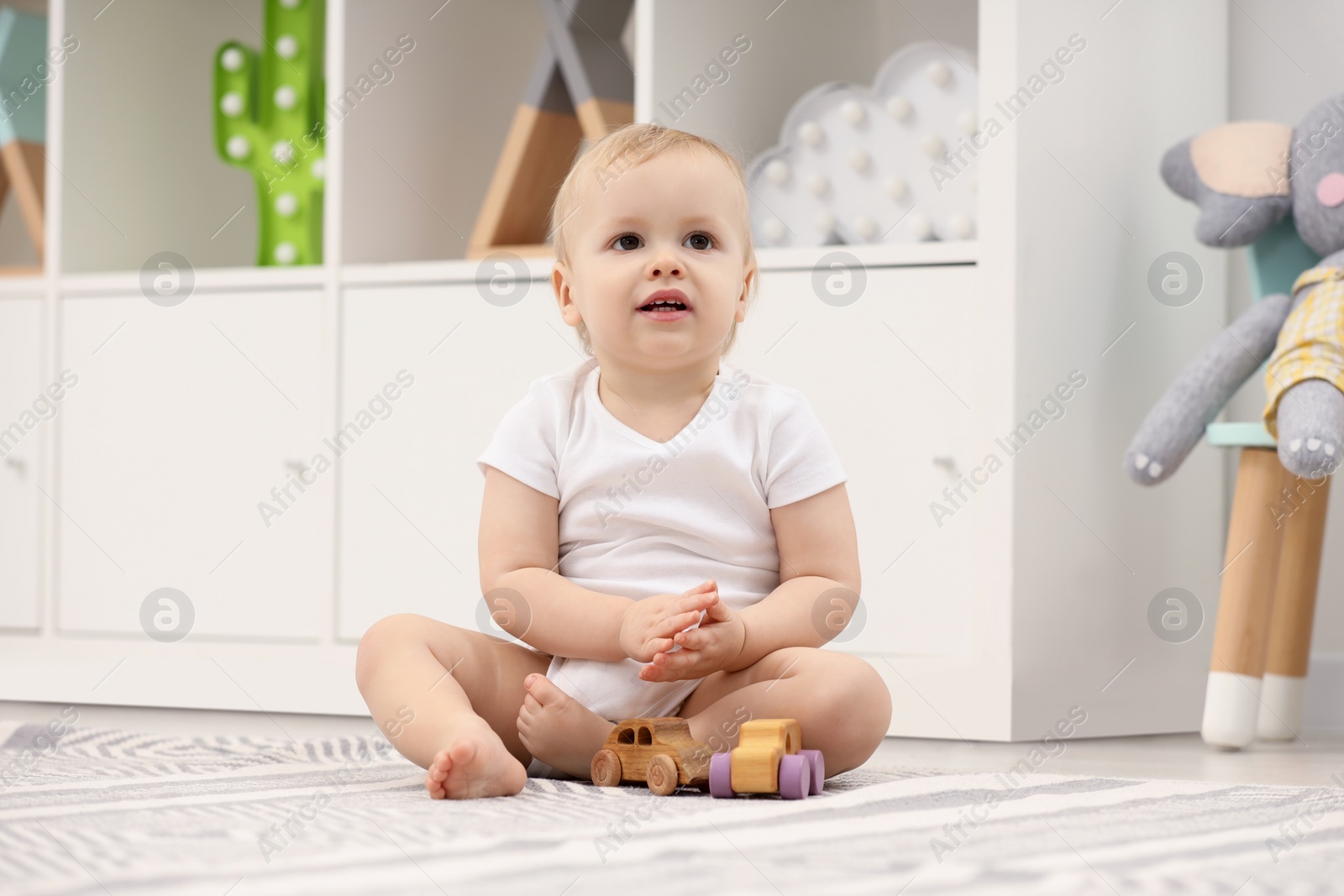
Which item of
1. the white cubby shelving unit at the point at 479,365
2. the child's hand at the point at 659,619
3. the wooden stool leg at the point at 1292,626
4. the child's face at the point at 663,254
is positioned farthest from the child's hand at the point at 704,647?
the wooden stool leg at the point at 1292,626

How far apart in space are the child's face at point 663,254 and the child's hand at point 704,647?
20cm

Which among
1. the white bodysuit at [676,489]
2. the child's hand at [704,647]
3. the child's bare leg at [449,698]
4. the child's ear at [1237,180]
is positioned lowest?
the child's bare leg at [449,698]

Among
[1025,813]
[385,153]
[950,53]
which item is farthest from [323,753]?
[950,53]

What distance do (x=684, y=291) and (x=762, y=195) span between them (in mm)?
655

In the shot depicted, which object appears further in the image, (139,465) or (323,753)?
(139,465)

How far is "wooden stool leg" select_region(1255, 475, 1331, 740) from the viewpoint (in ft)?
4.62

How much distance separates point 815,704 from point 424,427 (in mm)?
808

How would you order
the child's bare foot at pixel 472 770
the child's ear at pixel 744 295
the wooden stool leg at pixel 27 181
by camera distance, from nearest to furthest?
the child's bare foot at pixel 472 770
the child's ear at pixel 744 295
the wooden stool leg at pixel 27 181

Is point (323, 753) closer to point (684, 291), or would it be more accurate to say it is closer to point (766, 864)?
point (684, 291)

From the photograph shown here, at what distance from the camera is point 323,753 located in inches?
42.2

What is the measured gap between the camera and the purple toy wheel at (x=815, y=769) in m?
0.83

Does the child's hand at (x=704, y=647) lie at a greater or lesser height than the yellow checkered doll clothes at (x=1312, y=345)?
lesser

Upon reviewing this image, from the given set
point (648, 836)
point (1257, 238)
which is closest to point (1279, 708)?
point (1257, 238)

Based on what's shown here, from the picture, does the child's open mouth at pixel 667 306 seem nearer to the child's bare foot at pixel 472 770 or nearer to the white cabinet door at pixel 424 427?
the child's bare foot at pixel 472 770
